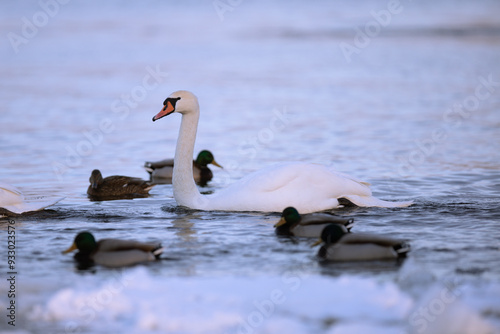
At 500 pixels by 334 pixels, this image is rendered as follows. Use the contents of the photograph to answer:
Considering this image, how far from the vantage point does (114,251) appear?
7461 millimetres

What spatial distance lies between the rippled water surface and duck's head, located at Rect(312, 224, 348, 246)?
231mm

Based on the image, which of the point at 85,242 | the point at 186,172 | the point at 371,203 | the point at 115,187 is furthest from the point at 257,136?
the point at 85,242

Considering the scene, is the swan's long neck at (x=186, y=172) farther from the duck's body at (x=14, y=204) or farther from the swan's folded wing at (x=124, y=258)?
the swan's folded wing at (x=124, y=258)

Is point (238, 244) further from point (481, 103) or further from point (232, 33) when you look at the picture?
point (232, 33)

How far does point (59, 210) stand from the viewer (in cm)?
977

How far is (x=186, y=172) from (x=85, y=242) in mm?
2259

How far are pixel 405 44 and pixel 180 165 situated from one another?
20189 mm

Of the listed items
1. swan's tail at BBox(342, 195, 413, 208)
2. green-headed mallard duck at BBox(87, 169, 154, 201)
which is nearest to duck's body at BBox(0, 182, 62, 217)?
green-headed mallard duck at BBox(87, 169, 154, 201)

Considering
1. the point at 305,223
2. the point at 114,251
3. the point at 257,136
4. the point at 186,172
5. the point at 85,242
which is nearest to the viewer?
the point at 114,251

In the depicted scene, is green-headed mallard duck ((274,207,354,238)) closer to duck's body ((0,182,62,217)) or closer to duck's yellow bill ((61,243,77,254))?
duck's yellow bill ((61,243,77,254))

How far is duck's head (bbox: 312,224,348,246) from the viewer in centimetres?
747

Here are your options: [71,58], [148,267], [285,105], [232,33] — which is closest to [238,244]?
[148,267]

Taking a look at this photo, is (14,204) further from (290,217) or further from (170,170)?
(290,217)

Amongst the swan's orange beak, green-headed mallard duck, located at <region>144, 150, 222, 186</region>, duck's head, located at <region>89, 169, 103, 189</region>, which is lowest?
duck's head, located at <region>89, 169, 103, 189</region>
